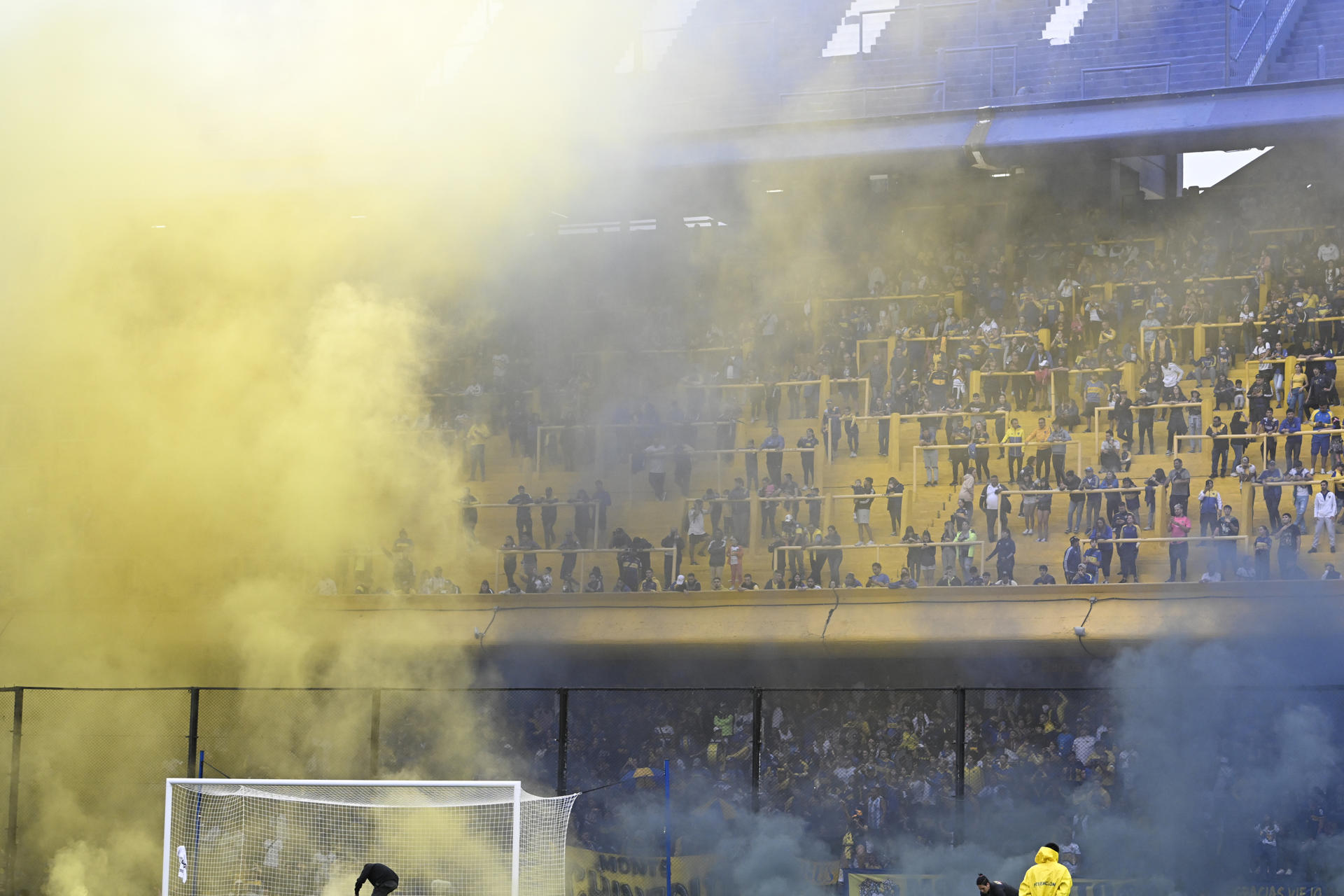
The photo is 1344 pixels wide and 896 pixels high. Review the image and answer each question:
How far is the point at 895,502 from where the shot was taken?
1720 cm

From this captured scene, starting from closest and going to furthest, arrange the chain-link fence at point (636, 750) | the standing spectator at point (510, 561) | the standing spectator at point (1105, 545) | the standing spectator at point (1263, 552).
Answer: the chain-link fence at point (636, 750)
the standing spectator at point (1263, 552)
the standing spectator at point (1105, 545)
the standing spectator at point (510, 561)

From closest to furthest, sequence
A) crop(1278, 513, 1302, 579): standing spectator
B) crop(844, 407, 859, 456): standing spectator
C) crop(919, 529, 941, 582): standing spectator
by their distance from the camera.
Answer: crop(1278, 513, 1302, 579): standing spectator
crop(919, 529, 941, 582): standing spectator
crop(844, 407, 859, 456): standing spectator

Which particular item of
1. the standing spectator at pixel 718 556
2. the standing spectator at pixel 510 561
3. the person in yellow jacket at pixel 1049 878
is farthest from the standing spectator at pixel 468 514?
the person in yellow jacket at pixel 1049 878

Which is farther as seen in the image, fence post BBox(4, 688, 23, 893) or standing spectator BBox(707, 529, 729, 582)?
standing spectator BBox(707, 529, 729, 582)

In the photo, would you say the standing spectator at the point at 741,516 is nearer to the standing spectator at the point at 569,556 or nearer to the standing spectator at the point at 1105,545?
the standing spectator at the point at 569,556

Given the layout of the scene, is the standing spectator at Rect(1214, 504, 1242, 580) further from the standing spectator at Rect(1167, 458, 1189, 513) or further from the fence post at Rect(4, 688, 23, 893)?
the fence post at Rect(4, 688, 23, 893)

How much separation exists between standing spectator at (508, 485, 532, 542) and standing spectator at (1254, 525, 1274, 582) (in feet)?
24.3

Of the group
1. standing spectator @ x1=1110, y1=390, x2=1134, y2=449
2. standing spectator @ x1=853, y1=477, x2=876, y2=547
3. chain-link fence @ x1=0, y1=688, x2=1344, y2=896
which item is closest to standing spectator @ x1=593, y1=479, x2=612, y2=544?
chain-link fence @ x1=0, y1=688, x2=1344, y2=896

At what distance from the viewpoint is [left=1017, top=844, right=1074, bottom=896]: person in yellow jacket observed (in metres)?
9.12

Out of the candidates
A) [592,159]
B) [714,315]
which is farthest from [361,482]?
[714,315]

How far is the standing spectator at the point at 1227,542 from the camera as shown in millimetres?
14742

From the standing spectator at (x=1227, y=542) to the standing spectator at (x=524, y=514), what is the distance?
7.06 m

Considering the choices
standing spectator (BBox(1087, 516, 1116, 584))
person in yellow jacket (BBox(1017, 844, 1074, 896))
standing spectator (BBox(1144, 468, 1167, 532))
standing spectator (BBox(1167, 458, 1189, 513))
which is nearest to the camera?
person in yellow jacket (BBox(1017, 844, 1074, 896))

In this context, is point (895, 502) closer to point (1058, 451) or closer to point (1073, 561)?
point (1058, 451)
